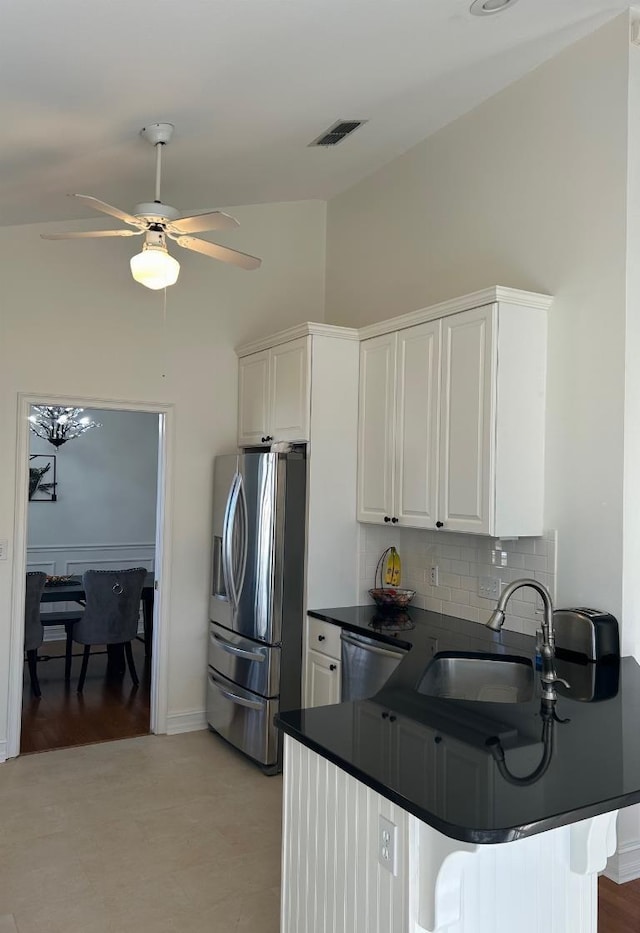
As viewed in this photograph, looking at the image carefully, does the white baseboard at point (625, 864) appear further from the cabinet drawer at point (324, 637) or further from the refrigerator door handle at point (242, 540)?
the refrigerator door handle at point (242, 540)

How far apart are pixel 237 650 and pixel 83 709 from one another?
160 cm

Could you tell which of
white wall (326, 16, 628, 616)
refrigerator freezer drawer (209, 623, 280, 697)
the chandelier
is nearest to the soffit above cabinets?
white wall (326, 16, 628, 616)

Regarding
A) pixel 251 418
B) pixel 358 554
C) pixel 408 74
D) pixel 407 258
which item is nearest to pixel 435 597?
pixel 358 554

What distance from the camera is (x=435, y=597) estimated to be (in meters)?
4.25

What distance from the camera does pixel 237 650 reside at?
448cm

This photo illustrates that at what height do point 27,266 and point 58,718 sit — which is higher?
point 27,266

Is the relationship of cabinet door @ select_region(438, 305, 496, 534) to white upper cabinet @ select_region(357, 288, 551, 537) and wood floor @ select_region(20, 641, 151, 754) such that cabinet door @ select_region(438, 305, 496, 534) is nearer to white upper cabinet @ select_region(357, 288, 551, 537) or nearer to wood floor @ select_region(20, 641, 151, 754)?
white upper cabinet @ select_region(357, 288, 551, 537)

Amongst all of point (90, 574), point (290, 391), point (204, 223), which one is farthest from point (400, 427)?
point (90, 574)

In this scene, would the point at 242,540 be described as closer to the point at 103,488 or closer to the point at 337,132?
the point at 337,132

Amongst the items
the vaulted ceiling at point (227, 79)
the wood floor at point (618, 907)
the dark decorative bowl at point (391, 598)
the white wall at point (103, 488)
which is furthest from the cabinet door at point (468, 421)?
the white wall at point (103, 488)

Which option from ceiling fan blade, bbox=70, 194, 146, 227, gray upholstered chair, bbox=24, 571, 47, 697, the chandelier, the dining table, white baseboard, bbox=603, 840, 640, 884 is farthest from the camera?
the chandelier

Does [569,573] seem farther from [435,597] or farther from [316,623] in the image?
[316,623]

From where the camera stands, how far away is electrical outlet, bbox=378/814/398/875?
1.76m

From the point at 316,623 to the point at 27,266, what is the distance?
105 inches
